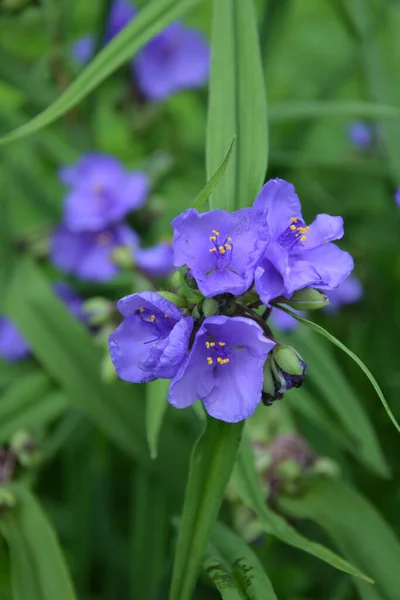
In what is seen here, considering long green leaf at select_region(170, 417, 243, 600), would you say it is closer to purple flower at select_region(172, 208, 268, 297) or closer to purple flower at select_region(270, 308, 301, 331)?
purple flower at select_region(172, 208, 268, 297)

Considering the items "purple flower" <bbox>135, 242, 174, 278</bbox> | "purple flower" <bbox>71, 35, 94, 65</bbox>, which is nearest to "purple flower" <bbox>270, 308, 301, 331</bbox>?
"purple flower" <bbox>135, 242, 174, 278</bbox>

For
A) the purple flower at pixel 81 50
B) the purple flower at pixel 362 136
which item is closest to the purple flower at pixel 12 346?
the purple flower at pixel 81 50

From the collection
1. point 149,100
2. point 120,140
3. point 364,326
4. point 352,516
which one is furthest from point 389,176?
point 120,140

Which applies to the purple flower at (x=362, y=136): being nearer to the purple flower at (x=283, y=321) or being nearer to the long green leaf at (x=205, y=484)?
the purple flower at (x=283, y=321)

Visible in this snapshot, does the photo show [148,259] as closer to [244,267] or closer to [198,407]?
[198,407]

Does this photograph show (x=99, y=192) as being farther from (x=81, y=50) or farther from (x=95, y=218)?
(x=81, y=50)

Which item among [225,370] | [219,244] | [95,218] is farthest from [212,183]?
[95,218]
